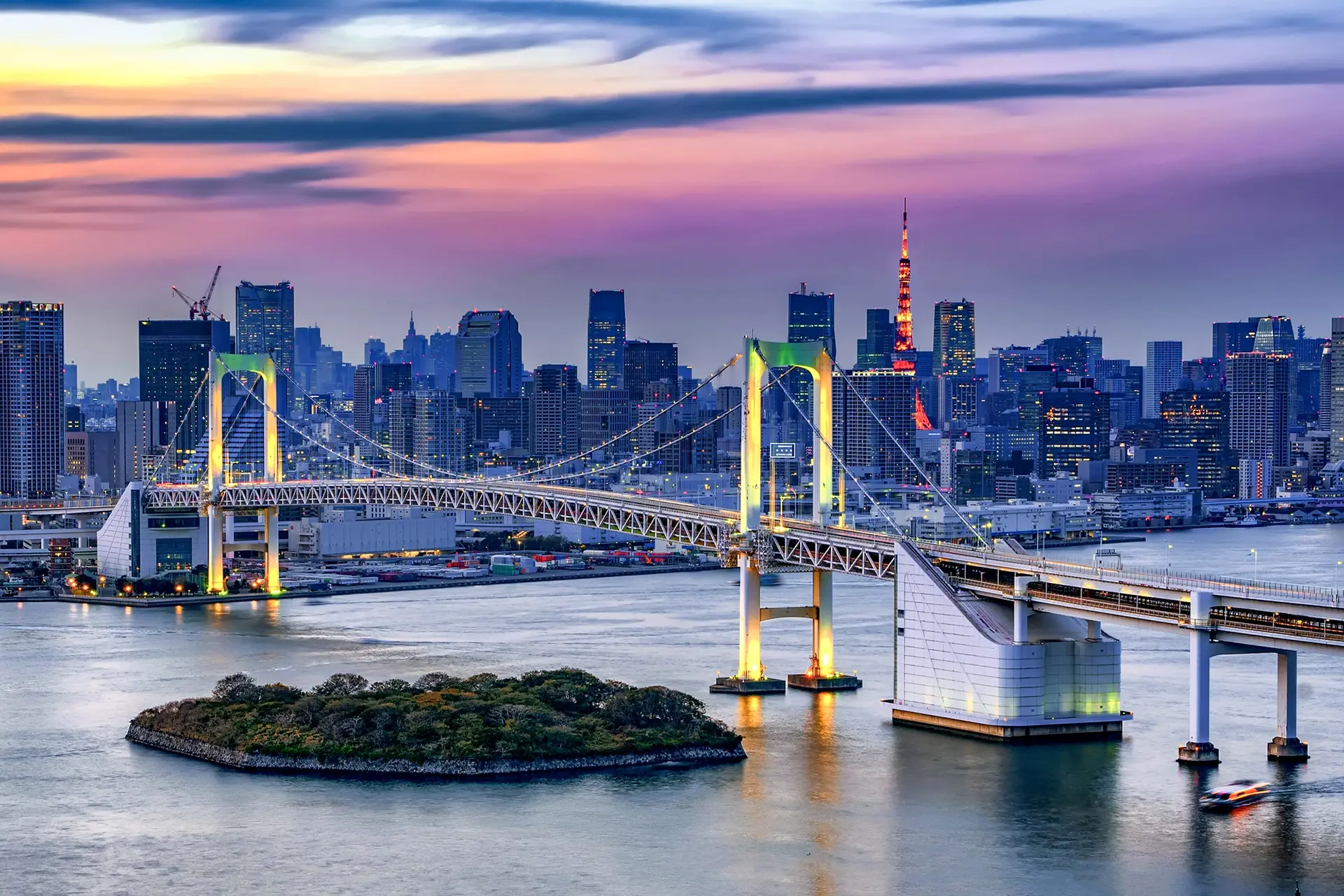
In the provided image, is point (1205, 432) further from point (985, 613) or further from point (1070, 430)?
point (985, 613)

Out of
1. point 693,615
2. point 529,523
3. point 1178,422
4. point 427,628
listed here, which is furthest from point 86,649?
point 1178,422

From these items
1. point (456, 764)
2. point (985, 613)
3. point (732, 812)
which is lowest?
point (732, 812)

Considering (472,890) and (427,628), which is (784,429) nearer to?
(427,628)

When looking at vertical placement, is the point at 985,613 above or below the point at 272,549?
above

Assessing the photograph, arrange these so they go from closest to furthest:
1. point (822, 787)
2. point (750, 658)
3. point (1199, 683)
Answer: point (1199, 683)
point (822, 787)
point (750, 658)

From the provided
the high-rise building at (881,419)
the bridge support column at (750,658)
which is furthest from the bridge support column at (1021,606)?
the high-rise building at (881,419)

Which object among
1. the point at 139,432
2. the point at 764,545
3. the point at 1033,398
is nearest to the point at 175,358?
the point at 139,432

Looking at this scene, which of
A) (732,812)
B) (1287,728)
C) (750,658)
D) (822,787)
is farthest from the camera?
(750,658)
